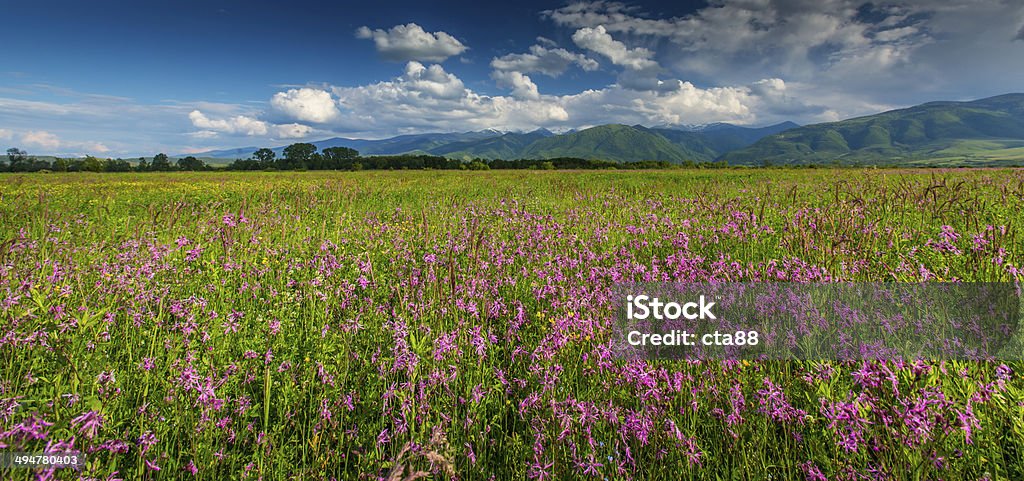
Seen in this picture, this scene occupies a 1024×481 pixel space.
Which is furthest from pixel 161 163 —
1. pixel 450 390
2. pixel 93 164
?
pixel 450 390

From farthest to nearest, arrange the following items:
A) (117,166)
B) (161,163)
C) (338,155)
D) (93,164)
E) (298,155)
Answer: (338,155), (298,155), (161,163), (117,166), (93,164)

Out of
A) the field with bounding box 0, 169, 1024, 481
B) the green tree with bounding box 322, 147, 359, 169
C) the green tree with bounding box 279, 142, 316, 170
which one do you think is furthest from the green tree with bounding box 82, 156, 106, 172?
the field with bounding box 0, 169, 1024, 481

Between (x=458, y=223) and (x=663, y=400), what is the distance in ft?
22.4

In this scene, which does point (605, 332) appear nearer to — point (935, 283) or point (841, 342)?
point (841, 342)

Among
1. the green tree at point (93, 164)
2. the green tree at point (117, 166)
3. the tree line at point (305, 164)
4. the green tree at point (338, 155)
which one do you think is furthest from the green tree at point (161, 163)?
the green tree at point (338, 155)

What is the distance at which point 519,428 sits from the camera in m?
2.95

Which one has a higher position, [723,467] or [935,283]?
[935,283]

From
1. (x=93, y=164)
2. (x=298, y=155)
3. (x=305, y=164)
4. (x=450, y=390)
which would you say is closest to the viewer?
(x=450, y=390)

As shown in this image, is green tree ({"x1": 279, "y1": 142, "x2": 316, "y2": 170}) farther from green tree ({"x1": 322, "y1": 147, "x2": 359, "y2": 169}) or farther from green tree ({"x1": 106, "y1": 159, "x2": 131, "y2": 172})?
green tree ({"x1": 106, "y1": 159, "x2": 131, "y2": 172})

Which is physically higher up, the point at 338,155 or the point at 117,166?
the point at 338,155

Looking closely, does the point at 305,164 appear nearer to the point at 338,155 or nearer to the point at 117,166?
the point at 338,155

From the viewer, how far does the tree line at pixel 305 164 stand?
63562 millimetres

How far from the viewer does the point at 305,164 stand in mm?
77250

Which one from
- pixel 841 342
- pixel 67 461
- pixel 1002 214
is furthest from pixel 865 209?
pixel 67 461
